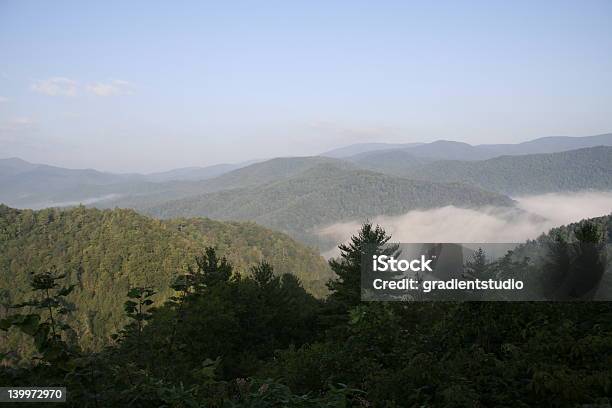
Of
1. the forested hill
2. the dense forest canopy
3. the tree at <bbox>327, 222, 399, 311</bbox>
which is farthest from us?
the forested hill

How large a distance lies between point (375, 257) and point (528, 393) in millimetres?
19070

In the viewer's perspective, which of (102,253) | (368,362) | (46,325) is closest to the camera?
(46,325)

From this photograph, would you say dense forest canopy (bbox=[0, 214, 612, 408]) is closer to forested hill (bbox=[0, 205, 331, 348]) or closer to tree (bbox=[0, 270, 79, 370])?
tree (bbox=[0, 270, 79, 370])

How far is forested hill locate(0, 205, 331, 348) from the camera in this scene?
90.6 meters

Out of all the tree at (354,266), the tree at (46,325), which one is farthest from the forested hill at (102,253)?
the tree at (46,325)

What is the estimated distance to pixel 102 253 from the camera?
334 feet

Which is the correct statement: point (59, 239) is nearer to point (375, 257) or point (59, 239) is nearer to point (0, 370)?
point (375, 257)

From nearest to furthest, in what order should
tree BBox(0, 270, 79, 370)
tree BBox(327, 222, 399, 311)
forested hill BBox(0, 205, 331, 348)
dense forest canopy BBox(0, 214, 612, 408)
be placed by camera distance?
tree BBox(0, 270, 79, 370) → dense forest canopy BBox(0, 214, 612, 408) → tree BBox(327, 222, 399, 311) → forested hill BBox(0, 205, 331, 348)

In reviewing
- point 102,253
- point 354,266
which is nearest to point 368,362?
point 354,266

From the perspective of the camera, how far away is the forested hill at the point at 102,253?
90.6 metres

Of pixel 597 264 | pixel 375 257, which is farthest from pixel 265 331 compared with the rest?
pixel 597 264

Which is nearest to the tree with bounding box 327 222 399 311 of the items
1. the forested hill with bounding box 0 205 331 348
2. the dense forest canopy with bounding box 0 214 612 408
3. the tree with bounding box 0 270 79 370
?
the dense forest canopy with bounding box 0 214 612 408

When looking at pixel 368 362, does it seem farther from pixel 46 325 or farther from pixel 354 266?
pixel 354 266

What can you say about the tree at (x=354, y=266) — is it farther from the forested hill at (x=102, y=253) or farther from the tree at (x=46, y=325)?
the forested hill at (x=102, y=253)
